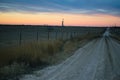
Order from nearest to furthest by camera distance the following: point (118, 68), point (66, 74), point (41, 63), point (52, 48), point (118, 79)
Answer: point (118, 79)
point (66, 74)
point (118, 68)
point (41, 63)
point (52, 48)

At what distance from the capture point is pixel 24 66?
35.9ft

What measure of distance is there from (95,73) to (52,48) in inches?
354

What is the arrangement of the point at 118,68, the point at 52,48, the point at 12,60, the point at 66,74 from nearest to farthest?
the point at 66,74
the point at 118,68
the point at 12,60
the point at 52,48

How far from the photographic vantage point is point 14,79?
853cm

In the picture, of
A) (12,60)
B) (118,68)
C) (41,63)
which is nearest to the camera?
(118,68)

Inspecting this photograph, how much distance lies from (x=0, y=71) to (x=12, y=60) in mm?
2309

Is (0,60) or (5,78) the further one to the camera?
(0,60)

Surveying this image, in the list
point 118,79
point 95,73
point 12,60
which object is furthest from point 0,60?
point 118,79

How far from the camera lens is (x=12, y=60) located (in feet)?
38.3

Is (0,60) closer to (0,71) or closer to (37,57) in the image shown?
(0,71)

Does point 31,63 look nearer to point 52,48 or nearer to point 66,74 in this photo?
point 66,74

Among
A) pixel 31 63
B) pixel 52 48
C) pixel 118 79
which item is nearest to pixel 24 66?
pixel 31 63

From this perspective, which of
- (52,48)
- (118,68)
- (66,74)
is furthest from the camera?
(52,48)

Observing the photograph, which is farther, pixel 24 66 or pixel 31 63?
pixel 31 63
